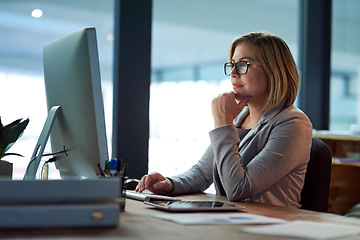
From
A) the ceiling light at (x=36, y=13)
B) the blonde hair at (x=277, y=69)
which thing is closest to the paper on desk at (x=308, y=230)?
the blonde hair at (x=277, y=69)

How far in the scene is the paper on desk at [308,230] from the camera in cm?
106

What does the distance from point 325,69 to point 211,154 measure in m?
2.44

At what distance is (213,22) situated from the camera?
11.6 ft

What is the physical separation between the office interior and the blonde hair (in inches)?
47.2

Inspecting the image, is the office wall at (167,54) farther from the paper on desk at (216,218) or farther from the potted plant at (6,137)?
the paper on desk at (216,218)

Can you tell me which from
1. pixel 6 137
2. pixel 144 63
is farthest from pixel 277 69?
pixel 144 63

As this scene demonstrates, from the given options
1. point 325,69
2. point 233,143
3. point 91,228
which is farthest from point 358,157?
point 91,228

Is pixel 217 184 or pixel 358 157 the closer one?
pixel 217 184

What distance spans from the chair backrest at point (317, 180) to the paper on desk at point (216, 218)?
1.98 feet

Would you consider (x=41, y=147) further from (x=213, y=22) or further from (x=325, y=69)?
(x=325, y=69)

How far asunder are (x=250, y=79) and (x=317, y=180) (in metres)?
0.47

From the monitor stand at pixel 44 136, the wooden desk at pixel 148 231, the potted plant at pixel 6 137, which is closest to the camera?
the wooden desk at pixel 148 231

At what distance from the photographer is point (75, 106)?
1.41 meters

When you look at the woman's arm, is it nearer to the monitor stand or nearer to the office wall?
the monitor stand
